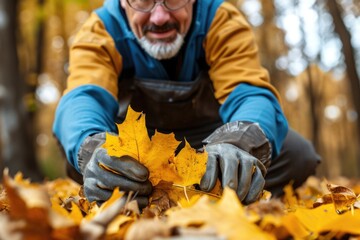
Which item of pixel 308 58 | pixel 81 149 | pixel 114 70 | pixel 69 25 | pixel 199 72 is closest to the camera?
pixel 81 149

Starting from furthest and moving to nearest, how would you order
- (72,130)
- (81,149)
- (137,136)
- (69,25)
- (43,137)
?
(43,137) → (69,25) → (72,130) → (81,149) → (137,136)

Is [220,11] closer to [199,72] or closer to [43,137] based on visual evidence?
[199,72]

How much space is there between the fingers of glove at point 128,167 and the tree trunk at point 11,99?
5.35m

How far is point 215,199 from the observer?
4.67 ft

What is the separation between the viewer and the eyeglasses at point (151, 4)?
2326mm

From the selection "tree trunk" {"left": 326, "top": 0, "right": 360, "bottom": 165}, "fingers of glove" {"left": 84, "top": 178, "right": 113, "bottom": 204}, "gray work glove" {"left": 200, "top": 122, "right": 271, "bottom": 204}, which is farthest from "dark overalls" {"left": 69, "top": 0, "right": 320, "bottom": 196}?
"tree trunk" {"left": 326, "top": 0, "right": 360, "bottom": 165}

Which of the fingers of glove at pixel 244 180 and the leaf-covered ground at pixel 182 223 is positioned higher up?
the leaf-covered ground at pixel 182 223

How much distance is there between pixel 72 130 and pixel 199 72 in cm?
109

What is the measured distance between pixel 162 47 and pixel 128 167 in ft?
3.91

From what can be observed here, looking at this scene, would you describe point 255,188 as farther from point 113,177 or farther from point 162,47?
point 162,47

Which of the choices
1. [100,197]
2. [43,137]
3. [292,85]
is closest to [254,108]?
[100,197]

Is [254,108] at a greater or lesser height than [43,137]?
greater

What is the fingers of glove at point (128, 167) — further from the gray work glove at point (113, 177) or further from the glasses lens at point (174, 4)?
the glasses lens at point (174, 4)

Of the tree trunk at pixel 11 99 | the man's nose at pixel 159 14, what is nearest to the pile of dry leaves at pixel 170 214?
the man's nose at pixel 159 14
